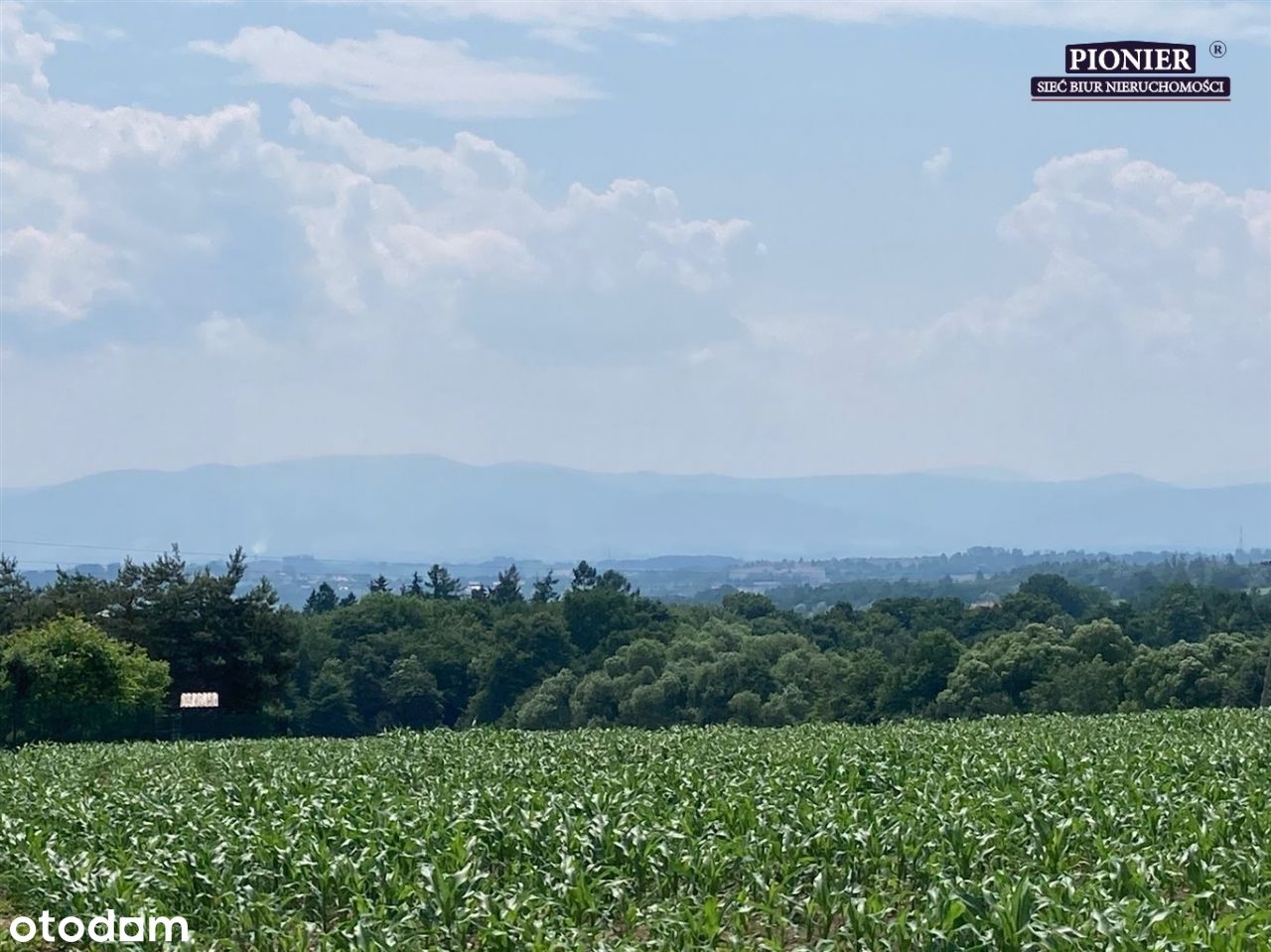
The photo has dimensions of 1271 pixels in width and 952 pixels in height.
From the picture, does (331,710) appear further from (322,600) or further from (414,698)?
(322,600)

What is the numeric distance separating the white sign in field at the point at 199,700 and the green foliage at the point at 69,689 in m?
6.36

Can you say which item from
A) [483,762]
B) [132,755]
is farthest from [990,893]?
[132,755]

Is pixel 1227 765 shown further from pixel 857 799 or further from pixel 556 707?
pixel 556 707

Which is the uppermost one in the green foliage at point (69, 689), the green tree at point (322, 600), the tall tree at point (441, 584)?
the tall tree at point (441, 584)

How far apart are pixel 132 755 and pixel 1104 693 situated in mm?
42328

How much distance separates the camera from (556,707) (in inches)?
3334

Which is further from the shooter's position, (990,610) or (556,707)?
(990,610)

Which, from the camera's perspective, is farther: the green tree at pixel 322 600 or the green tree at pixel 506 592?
the green tree at pixel 322 600

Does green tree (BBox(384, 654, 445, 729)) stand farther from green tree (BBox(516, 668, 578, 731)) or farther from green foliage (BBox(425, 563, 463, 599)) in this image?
green foliage (BBox(425, 563, 463, 599))

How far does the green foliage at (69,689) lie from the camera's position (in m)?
49.9

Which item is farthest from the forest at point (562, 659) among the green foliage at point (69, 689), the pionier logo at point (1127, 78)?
the pionier logo at point (1127, 78)

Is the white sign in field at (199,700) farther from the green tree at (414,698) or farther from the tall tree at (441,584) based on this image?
the tall tree at (441,584)

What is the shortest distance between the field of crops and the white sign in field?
41.4 metres

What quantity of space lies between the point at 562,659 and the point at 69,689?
170 ft
